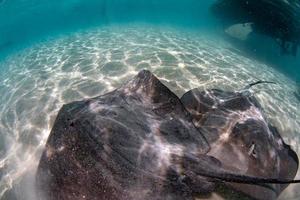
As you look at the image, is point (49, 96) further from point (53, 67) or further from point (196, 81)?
point (196, 81)

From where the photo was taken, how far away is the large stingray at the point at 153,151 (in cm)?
320

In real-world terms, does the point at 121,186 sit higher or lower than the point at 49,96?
higher

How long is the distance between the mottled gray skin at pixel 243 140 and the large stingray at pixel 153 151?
15 millimetres

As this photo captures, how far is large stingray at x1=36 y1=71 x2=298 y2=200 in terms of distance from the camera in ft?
10.5

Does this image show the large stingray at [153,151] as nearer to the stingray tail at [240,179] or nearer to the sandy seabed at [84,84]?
the stingray tail at [240,179]

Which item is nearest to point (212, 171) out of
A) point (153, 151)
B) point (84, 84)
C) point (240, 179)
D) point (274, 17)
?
point (240, 179)

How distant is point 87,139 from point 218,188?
2.13m

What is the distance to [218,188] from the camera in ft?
13.8

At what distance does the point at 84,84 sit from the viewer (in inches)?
326

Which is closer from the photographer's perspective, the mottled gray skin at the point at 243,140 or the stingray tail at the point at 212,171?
the stingray tail at the point at 212,171

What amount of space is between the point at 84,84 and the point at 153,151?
5.23 m

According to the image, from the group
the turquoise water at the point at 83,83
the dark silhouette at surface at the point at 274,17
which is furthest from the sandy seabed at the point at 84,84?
the dark silhouette at surface at the point at 274,17

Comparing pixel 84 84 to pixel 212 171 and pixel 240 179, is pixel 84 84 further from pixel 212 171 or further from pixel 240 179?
pixel 240 179

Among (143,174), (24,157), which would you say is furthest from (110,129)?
(24,157)
